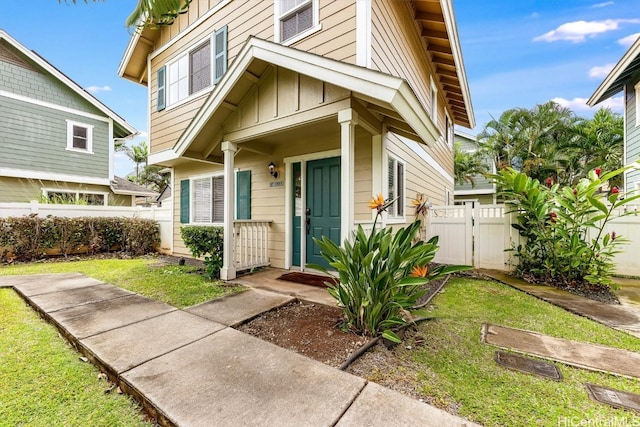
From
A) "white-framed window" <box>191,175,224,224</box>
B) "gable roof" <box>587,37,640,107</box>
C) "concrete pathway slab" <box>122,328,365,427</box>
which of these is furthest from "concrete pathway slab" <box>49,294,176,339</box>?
"gable roof" <box>587,37,640,107</box>

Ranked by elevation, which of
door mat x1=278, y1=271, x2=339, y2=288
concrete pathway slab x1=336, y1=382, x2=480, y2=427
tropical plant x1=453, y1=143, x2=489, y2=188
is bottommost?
concrete pathway slab x1=336, y1=382, x2=480, y2=427

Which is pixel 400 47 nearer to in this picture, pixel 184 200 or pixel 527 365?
pixel 527 365

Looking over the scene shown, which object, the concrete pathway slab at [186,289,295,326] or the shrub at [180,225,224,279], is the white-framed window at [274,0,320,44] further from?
the concrete pathway slab at [186,289,295,326]

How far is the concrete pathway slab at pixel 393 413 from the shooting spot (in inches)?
64.7

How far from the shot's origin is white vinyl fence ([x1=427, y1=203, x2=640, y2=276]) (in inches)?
205

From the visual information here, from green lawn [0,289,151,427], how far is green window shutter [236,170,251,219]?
4.05 m

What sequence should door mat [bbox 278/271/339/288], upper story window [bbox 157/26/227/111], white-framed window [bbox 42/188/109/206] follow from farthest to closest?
white-framed window [bbox 42/188/109/206] < upper story window [bbox 157/26/227/111] < door mat [bbox 278/271/339/288]

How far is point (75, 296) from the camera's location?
415 centimetres

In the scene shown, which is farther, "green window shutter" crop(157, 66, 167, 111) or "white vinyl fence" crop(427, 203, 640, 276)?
"green window shutter" crop(157, 66, 167, 111)

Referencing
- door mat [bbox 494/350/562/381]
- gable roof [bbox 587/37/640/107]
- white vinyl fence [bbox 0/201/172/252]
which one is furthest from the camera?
gable roof [bbox 587/37/640/107]

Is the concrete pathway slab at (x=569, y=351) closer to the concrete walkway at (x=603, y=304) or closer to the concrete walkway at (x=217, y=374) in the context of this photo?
the concrete walkway at (x=603, y=304)

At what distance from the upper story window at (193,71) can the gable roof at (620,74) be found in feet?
35.2

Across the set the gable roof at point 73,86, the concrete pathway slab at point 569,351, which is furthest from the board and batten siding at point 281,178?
the gable roof at point 73,86

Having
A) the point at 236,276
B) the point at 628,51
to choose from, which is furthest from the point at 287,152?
the point at 628,51
